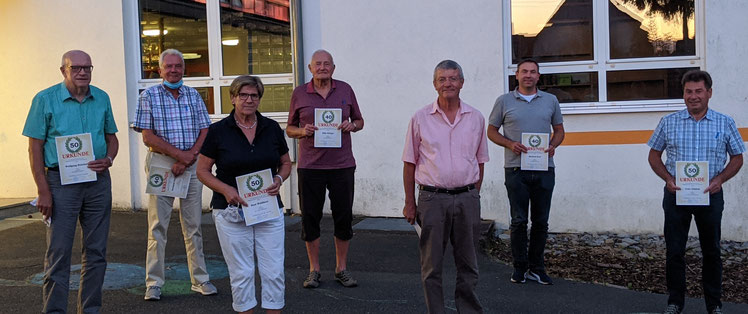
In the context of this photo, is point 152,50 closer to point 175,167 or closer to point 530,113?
point 175,167

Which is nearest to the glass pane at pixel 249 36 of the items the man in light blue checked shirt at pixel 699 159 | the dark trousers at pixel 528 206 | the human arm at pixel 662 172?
the dark trousers at pixel 528 206

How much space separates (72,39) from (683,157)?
8473 mm

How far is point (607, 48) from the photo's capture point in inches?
365

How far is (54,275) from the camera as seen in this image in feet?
16.7

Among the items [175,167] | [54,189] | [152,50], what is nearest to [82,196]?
[54,189]

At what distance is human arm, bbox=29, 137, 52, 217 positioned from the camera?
16.4 feet

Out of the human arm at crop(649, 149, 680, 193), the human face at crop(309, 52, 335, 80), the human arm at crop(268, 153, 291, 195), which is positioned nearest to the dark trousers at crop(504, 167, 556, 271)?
the human arm at crop(649, 149, 680, 193)

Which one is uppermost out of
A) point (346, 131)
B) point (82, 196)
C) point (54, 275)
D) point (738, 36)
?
point (738, 36)

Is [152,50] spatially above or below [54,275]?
above

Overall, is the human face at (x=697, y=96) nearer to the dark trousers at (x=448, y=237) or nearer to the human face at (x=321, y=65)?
the dark trousers at (x=448, y=237)

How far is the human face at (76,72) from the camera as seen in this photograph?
16.8ft

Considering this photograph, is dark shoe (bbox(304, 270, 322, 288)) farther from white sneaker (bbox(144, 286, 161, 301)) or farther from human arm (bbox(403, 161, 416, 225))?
human arm (bbox(403, 161, 416, 225))

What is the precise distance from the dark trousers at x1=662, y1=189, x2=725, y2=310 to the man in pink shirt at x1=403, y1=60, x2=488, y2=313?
153 cm

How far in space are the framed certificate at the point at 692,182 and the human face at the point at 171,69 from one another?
3921 millimetres
